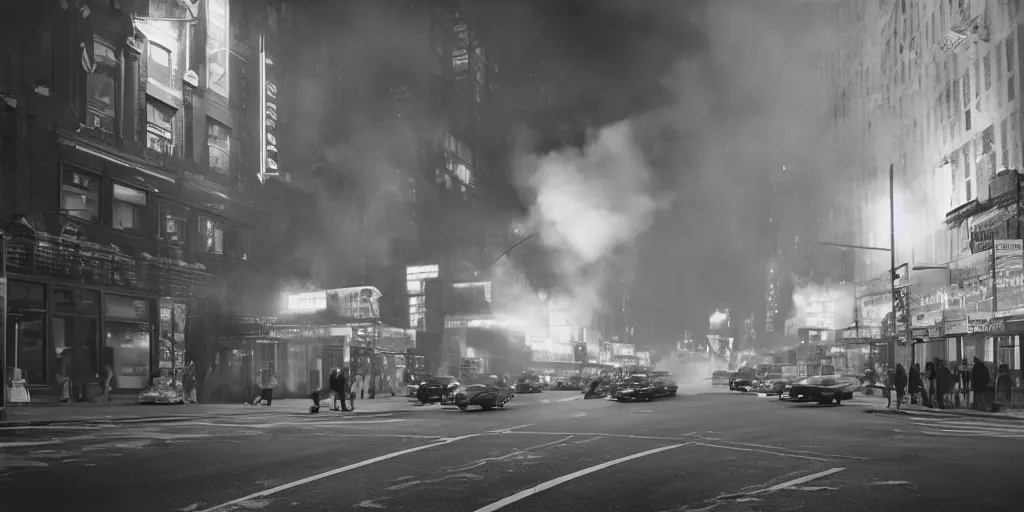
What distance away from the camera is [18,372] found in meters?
29.6

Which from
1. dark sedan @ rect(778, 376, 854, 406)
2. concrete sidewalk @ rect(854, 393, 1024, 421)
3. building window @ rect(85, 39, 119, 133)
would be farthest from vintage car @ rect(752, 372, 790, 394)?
building window @ rect(85, 39, 119, 133)

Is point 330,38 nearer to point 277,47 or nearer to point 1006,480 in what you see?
point 277,47

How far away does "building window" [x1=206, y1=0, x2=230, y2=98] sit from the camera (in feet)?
141

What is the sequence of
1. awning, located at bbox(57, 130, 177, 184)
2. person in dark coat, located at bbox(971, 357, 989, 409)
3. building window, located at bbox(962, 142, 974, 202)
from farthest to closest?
building window, located at bbox(962, 142, 974, 202) < awning, located at bbox(57, 130, 177, 184) < person in dark coat, located at bbox(971, 357, 989, 409)

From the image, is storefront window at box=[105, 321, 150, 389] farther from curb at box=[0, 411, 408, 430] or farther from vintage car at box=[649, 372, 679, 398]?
vintage car at box=[649, 372, 679, 398]

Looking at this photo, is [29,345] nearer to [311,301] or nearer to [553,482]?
[311,301]

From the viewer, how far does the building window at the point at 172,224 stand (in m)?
39.2

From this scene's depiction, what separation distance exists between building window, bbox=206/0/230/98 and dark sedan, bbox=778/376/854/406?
3228 centimetres

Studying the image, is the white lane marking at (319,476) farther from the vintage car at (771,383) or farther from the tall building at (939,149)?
the vintage car at (771,383)

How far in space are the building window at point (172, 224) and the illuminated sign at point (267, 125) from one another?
5.34 metres

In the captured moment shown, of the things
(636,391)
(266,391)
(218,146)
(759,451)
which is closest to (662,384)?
(636,391)

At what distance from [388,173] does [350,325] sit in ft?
106

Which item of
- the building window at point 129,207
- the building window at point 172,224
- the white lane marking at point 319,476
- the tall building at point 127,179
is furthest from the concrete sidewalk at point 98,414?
the white lane marking at point 319,476

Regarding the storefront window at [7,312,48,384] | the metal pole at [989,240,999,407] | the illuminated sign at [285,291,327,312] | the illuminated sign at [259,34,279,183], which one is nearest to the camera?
the storefront window at [7,312,48,384]
